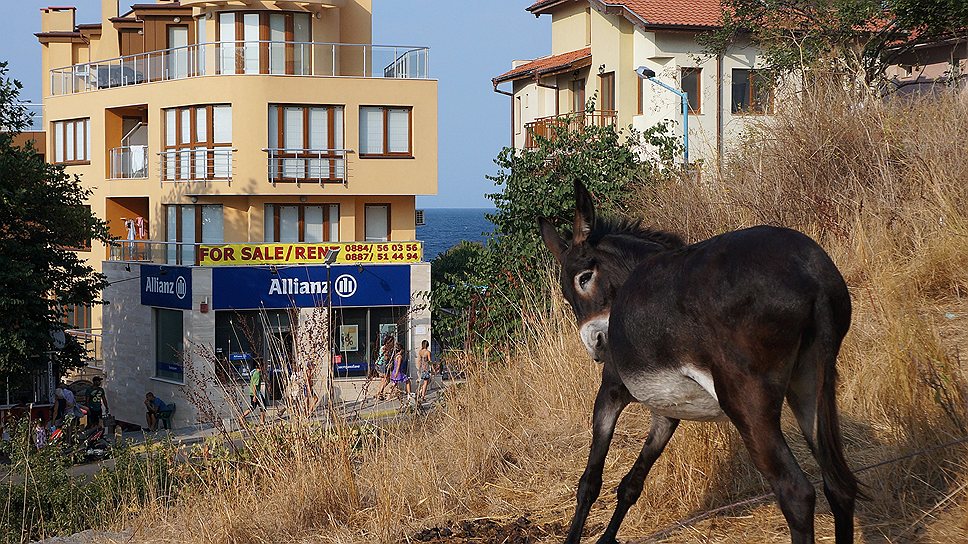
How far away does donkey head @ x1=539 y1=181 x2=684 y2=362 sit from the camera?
5.45 m

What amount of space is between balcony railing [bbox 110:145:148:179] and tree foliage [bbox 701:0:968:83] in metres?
25.1

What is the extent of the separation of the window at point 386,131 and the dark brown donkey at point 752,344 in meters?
38.7

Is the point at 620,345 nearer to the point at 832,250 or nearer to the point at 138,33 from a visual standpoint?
the point at 832,250

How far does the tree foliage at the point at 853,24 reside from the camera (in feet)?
86.6

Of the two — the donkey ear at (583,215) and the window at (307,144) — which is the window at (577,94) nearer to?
the window at (307,144)

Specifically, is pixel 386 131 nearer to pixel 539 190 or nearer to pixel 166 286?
pixel 166 286

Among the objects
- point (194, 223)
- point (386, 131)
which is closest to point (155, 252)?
point (194, 223)

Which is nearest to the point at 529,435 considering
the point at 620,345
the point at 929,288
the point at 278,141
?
the point at 929,288

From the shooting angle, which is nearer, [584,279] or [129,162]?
[584,279]

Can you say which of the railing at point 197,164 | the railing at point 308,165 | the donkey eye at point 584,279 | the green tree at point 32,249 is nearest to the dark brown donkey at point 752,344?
the donkey eye at point 584,279

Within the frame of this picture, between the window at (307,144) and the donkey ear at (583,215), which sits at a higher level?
the window at (307,144)

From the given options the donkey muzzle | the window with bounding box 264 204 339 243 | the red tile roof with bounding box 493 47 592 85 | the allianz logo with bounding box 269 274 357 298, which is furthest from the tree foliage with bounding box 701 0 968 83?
the donkey muzzle

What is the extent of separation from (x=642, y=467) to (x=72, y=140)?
162ft

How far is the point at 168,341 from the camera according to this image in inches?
1513
